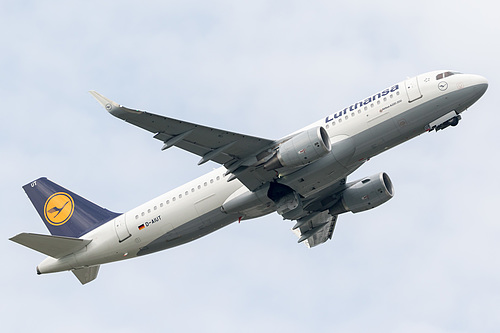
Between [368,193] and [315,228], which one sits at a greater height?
[368,193]

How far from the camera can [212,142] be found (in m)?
39.7

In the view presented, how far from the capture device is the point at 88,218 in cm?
4759

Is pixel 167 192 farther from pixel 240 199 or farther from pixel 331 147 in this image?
pixel 331 147

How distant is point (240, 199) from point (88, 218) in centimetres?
1162

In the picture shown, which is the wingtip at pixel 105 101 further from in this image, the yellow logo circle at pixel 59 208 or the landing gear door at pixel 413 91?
the landing gear door at pixel 413 91

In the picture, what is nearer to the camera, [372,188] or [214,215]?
[214,215]

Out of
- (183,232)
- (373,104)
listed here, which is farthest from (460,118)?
(183,232)

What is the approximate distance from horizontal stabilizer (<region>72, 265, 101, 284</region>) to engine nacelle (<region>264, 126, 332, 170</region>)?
16.4 meters

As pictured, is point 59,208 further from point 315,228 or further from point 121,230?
point 315,228

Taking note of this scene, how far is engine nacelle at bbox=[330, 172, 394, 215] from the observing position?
4700 cm

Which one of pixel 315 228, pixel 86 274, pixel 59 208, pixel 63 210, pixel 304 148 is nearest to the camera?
pixel 304 148

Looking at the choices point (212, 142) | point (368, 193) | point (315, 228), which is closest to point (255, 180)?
point (212, 142)

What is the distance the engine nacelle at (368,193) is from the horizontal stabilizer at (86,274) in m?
17.4

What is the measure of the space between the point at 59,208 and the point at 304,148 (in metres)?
19.1
